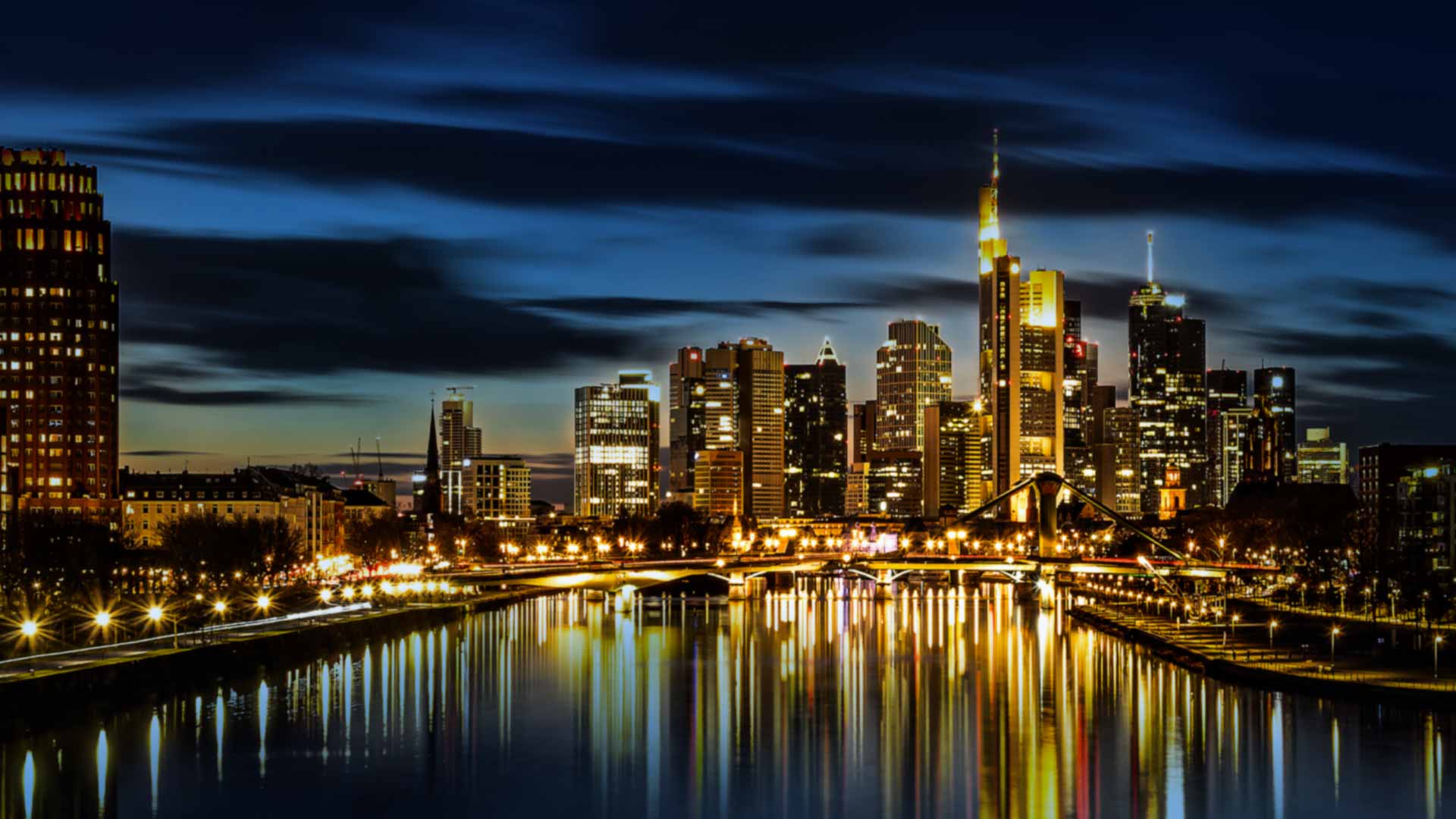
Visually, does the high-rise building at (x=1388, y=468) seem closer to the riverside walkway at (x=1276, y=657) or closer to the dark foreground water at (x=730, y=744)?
the riverside walkway at (x=1276, y=657)

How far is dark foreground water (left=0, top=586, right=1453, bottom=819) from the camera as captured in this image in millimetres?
58406

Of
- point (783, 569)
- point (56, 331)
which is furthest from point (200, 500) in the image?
point (783, 569)

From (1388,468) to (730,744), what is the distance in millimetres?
118798

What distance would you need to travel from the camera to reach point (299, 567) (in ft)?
541

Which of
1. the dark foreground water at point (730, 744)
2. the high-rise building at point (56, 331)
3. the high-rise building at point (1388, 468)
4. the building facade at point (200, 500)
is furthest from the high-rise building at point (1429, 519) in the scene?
the high-rise building at point (56, 331)

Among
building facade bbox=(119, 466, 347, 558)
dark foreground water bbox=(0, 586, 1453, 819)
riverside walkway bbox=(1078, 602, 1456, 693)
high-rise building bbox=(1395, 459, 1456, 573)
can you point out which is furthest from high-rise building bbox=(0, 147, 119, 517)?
high-rise building bbox=(1395, 459, 1456, 573)

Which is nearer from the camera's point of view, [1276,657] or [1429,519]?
[1276,657]

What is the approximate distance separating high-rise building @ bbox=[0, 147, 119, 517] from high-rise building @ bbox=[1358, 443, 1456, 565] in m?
109

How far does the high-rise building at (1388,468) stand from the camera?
→ 16025cm

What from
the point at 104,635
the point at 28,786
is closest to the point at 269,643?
the point at 104,635

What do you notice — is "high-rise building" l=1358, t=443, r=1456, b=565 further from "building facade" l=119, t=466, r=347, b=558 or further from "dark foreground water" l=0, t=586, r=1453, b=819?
"building facade" l=119, t=466, r=347, b=558

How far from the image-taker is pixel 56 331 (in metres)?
166

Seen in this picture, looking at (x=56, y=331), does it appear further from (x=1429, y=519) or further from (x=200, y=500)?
(x=1429, y=519)

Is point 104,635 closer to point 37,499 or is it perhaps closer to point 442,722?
point 442,722
